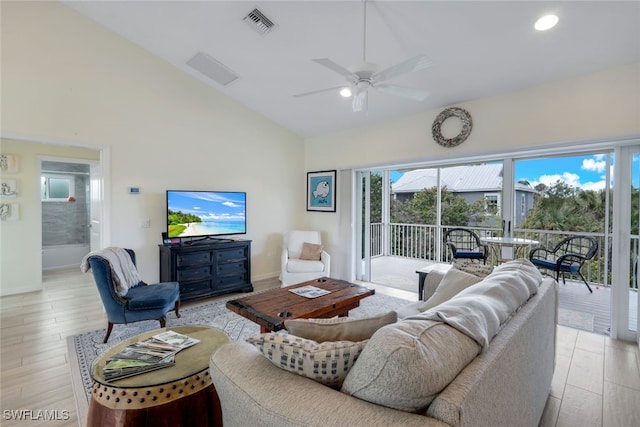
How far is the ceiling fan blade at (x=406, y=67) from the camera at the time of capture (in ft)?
6.98

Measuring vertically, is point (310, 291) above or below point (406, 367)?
below

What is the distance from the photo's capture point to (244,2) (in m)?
2.79

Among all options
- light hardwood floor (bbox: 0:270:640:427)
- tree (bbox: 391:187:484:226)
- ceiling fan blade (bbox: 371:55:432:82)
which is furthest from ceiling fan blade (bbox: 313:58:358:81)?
tree (bbox: 391:187:484:226)

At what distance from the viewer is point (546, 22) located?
93.7 inches

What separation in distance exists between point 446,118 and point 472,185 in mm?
1974

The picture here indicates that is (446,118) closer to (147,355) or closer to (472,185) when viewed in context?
(472,185)

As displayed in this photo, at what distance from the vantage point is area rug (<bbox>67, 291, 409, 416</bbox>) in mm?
2293

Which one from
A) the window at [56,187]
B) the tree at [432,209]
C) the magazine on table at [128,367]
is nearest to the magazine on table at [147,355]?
the magazine on table at [128,367]

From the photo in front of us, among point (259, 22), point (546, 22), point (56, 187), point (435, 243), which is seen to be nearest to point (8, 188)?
point (56, 187)

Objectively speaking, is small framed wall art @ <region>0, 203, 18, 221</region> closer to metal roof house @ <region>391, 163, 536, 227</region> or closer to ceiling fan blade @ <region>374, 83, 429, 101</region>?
ceiling fan blade @ <region>374, 83, 429, 101</region>

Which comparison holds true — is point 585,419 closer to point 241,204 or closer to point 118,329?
point 118,329

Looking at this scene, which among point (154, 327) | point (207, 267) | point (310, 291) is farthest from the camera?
point (207, 267)

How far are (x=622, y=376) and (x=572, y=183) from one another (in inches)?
91.0

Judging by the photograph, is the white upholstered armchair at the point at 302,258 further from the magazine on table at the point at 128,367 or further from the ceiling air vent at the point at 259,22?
the magazine on table at the point at 128,367
